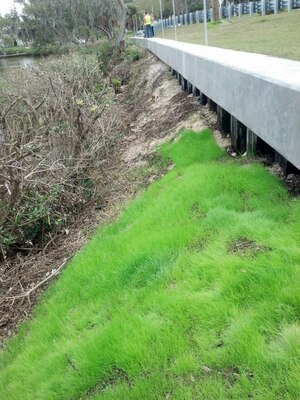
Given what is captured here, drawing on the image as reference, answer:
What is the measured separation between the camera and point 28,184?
6.36 m

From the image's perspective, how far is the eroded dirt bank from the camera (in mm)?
5132

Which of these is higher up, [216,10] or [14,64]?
[216,10]

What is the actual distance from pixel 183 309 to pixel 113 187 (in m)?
5.00

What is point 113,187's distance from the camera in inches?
305

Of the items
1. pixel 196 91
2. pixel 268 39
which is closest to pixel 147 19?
pixel 268 39

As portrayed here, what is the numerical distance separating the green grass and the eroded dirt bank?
27.5 inches

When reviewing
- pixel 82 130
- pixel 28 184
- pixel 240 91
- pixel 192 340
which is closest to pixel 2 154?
pixel 28 184

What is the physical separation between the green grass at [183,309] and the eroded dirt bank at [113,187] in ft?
2.29

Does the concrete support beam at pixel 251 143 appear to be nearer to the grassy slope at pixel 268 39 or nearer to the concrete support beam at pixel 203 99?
the grassy slope at pixel 268 39

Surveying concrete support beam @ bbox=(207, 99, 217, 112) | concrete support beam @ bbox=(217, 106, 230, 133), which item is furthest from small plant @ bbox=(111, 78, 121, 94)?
concrete support beam @ bbox=(217, 106, 230, 133)

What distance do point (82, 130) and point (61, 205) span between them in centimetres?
252

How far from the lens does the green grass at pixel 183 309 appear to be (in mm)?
2396

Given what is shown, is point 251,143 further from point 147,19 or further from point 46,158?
point 147,19

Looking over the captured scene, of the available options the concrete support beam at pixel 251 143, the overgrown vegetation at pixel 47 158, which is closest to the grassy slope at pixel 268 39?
the concrete support beam at pixel 251 143
